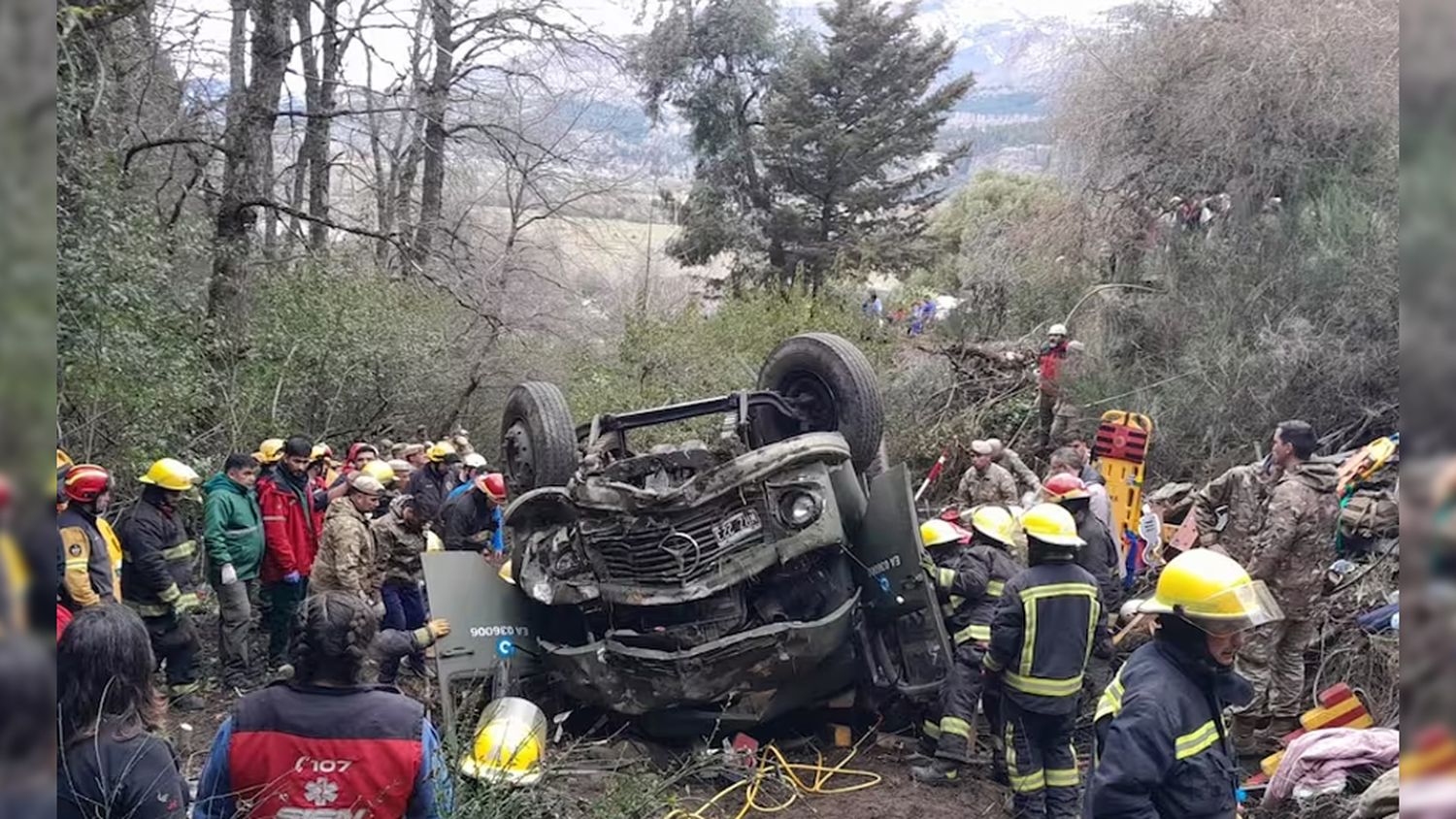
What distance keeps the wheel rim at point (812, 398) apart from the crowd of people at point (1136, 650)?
116cm

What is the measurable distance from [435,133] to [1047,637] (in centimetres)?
1463

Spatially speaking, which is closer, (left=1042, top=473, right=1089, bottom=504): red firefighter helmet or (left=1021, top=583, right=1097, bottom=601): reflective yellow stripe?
(left=1021, top=583, right=1097, bottom=601): reflective yellow stripe

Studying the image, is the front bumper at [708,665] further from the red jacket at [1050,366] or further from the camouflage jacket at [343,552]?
the red jacket at [1050,366]

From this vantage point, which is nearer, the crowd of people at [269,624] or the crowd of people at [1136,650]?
the crowd of people at [269,624]

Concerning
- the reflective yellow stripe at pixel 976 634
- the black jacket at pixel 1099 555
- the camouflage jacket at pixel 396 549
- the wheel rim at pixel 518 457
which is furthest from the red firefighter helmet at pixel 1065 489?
the camouflage jacket at pixel 396 549

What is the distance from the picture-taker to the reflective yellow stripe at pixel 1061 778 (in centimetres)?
498

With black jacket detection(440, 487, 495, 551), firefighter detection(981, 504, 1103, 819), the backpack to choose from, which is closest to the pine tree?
black jacket detection(440, 487, 495, 551)

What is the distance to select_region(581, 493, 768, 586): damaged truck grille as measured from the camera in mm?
5602

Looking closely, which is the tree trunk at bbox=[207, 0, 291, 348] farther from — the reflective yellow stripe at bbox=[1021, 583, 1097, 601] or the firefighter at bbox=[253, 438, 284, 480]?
the reflective yellow stripe at bbox=[1021, 583, 1097, 601]

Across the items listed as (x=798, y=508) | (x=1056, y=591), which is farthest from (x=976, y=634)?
(x=798, y=508)

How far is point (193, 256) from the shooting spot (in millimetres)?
11094

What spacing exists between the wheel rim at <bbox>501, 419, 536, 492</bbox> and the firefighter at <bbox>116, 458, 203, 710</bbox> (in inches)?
77.5

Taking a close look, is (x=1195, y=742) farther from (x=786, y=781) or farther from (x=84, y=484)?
(x=84, y=484)

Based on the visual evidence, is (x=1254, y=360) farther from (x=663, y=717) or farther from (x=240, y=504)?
(x=240, y=504)
